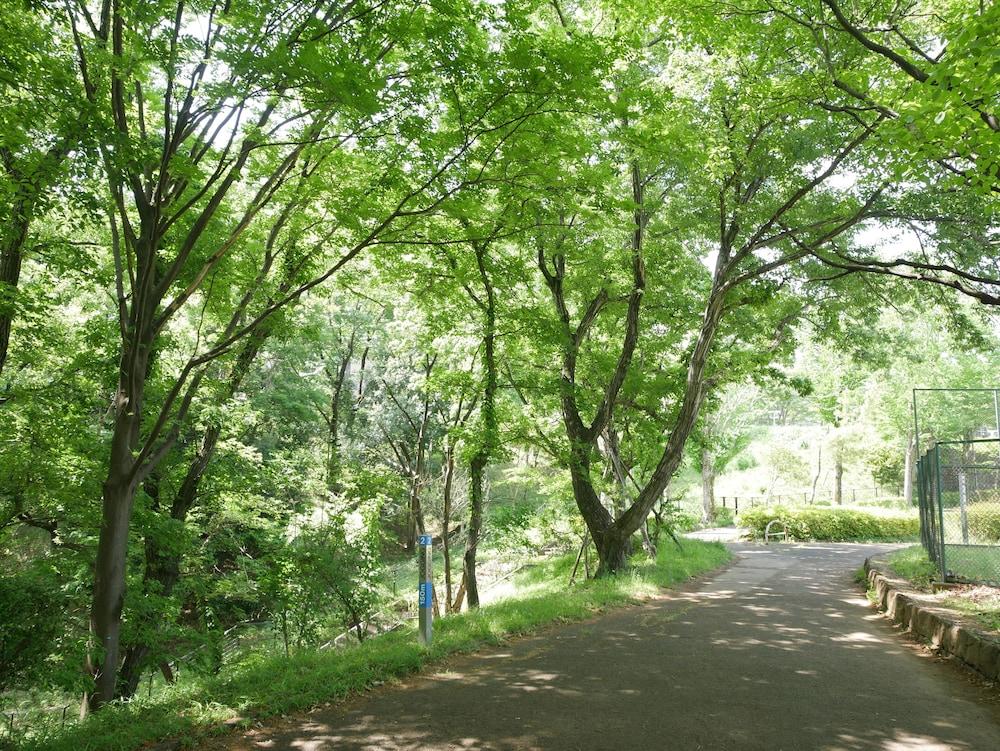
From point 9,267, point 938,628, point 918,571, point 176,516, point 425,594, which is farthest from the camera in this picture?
point 918,571

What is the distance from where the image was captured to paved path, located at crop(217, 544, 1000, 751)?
4.44 meters

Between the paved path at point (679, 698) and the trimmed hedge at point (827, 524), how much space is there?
1974 cm

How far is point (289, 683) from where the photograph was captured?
5422 mm

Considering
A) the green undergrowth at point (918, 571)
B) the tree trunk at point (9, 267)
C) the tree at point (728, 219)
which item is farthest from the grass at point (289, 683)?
the green undergrowth at point (918, 571)

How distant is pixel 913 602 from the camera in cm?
871

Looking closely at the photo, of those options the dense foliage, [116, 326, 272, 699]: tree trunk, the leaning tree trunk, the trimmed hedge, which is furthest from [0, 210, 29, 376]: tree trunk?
the trimmed hedge

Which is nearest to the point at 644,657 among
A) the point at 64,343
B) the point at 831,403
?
the point at 64,343

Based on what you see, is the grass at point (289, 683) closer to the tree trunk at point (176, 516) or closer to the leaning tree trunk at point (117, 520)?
the leaning tree trunk at point (117, 520)

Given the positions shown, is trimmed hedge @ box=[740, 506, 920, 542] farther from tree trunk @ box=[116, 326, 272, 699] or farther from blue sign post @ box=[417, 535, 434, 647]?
blue sign post @ box=[417, 535, 434, 647]

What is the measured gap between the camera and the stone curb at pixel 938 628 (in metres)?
5.99

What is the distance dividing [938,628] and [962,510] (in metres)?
4.18

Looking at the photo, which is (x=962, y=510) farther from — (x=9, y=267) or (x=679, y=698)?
(x=9, y=267)

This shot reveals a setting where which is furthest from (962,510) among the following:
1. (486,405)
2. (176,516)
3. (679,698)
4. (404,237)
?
(176,516)

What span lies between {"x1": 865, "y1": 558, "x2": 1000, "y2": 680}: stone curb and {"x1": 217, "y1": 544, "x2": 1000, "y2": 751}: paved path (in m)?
0.20
